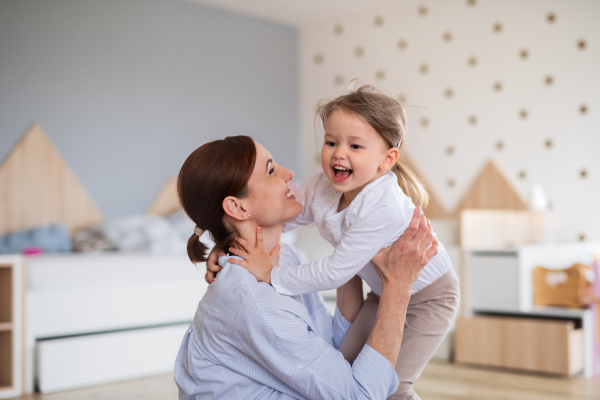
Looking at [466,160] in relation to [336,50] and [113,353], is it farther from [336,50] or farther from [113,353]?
[113,353]

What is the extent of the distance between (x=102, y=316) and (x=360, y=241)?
1874 mm

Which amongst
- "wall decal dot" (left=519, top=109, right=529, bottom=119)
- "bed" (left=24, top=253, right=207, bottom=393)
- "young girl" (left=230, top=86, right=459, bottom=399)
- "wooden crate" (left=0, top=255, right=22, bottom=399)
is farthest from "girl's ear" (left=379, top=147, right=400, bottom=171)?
"wall decal dot" (left=519, top=109, right=529, bottom=119)

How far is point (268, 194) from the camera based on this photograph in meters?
1.21

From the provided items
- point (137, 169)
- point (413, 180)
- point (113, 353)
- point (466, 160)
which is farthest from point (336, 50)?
point (413, 180)

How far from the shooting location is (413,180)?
4.49 feet

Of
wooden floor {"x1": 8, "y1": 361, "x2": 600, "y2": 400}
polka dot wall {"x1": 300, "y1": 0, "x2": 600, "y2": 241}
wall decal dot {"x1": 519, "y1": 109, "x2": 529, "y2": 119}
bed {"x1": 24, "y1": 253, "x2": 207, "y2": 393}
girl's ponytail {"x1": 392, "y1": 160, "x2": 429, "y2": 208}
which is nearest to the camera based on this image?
girl's ponytail {"x1": 392, "y1": 160, "x2": 429, "y2": 208}

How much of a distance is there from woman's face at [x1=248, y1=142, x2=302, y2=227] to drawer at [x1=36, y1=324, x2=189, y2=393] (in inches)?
64.6

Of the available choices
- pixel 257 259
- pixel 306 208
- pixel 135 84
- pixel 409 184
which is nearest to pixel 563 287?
pixel 409 184

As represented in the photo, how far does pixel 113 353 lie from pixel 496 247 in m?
2.00

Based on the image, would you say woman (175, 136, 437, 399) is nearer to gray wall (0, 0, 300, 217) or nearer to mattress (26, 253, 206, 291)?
mattress (26, 253, 206, 291)

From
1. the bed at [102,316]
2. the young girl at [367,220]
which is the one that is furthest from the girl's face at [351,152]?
the bed at [102,316]

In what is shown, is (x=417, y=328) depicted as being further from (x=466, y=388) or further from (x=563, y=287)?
(x=563, y=287)

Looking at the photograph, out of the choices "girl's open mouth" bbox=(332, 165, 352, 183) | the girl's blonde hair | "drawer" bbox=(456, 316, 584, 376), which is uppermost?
the girl's blonde hair

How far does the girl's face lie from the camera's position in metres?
1.19
